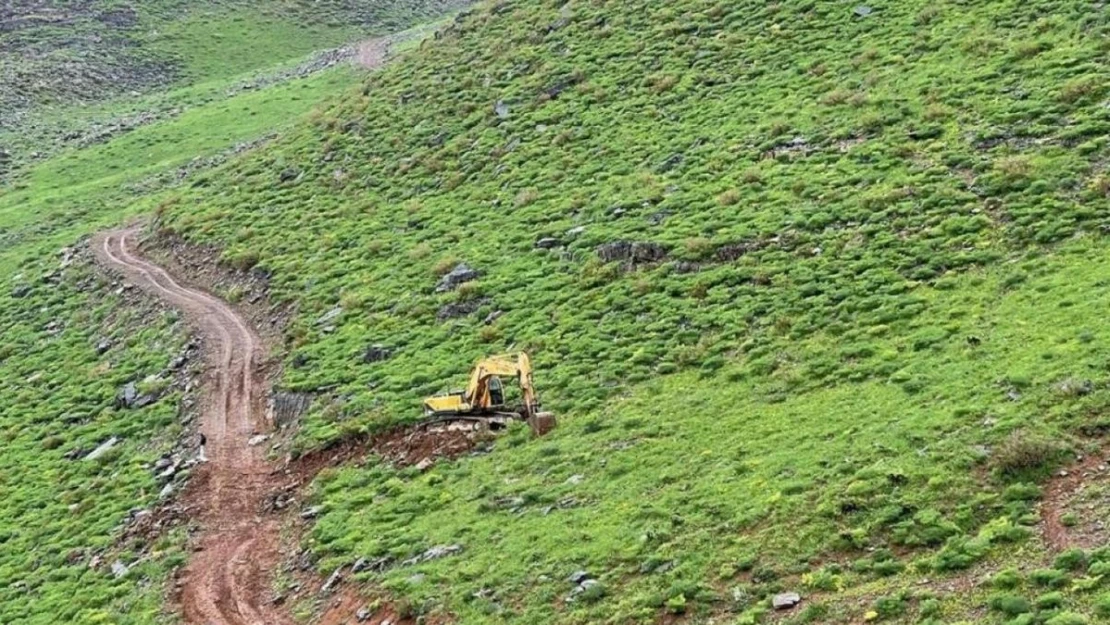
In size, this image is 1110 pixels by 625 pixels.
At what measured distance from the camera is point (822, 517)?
1820 cm

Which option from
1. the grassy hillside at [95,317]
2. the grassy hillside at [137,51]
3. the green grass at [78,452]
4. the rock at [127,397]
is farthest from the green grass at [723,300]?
the grassy hillside at [137,51]

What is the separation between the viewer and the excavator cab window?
26547mm

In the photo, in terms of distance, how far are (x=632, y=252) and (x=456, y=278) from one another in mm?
6117

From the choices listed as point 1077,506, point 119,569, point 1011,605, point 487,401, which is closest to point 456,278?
point 487,401

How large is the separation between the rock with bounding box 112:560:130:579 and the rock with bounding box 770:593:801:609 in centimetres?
1575

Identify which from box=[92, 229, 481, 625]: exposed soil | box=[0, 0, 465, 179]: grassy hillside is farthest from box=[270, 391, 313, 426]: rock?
box=[0, 0, 465, 179]: grassy hillside

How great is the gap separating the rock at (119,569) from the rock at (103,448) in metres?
6.83

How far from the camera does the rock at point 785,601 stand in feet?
54.1

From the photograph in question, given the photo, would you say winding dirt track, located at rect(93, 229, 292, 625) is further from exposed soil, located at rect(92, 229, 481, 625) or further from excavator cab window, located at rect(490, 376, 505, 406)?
excavator cab window, located at rect(490, 376, 505, 406)

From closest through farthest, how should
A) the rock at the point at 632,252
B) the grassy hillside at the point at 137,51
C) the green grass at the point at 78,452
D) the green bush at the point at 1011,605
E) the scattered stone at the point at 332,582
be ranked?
the green bush at the point at 1011,605 < the scattered stone at the point at 332,582 < the green grass at the point at 78,452 < the rock at the point at 632,252 < the grassy hillside at the point at 137,51

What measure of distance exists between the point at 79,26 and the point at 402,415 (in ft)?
306

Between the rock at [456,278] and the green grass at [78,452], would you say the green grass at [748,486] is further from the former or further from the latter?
the rock at [456,278]

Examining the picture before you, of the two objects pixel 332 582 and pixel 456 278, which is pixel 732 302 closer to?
pixel 456 278

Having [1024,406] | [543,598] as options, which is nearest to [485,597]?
[543,598]
